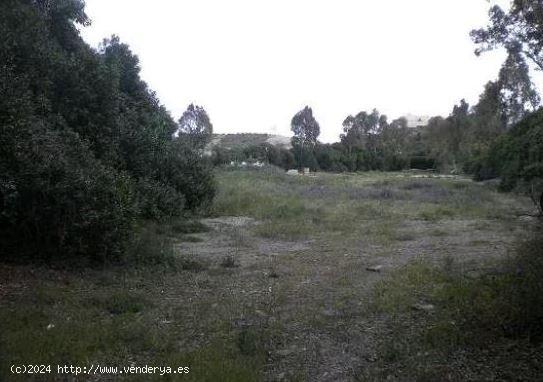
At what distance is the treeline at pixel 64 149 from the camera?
850 centimetres

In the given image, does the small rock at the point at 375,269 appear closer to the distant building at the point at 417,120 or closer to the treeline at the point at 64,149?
the treeline at the point at 64,149

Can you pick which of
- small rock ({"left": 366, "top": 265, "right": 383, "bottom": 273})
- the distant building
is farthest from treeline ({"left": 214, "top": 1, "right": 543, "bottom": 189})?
the distant building

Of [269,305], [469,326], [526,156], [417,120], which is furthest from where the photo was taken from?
[417,120]

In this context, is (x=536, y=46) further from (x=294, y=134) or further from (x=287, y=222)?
(x=294, y=134)

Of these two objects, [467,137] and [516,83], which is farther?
[467,137]

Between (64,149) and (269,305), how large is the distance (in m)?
5.34

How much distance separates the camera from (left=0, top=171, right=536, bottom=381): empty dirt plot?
17.5ft

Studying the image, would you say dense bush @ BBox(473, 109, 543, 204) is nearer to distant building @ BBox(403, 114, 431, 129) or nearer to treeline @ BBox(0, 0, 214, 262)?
treeline @ BBox(0, 0, 214, 262)

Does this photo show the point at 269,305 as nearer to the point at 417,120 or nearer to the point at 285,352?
the point at 285,352

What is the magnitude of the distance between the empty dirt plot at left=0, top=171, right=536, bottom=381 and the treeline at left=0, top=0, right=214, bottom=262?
0.94m

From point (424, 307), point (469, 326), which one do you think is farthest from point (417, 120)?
point (469, 326)

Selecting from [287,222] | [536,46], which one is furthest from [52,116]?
[536,46]

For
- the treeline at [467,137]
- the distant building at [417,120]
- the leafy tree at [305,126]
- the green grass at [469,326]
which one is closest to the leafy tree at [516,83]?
the treeline at [467,137]

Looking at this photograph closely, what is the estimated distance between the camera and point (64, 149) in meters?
9.52
